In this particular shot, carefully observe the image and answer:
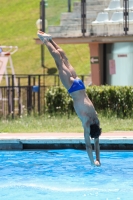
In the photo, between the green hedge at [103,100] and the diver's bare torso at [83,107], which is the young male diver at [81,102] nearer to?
the diver's bare torso at [83,107]

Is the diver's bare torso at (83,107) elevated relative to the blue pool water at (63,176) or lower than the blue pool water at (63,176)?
elevated

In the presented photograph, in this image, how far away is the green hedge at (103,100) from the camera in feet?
62.6

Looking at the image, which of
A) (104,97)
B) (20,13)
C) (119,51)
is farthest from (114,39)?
(20,13)

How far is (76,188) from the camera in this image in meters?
11.2

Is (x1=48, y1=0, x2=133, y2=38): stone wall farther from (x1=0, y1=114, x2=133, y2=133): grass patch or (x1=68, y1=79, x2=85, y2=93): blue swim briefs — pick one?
(x1=68, y1=79, x2=85, y2=93): blue swim briefs

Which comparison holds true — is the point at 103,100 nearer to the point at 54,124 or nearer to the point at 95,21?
the point at 54,124

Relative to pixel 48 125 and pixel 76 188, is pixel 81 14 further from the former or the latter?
pixel 76 188

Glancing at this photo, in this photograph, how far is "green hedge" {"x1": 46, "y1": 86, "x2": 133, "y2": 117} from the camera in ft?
62.6

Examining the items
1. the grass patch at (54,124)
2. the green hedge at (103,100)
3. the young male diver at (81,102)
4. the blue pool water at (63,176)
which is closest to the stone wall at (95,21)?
the green hedge at (103,100)

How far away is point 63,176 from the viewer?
12.4 metres

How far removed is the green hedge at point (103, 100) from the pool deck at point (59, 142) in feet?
13.2

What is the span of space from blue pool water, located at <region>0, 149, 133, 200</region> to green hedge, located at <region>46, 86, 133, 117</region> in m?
4.61

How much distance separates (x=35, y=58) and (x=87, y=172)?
2394 cm

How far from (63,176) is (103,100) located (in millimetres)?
7350
